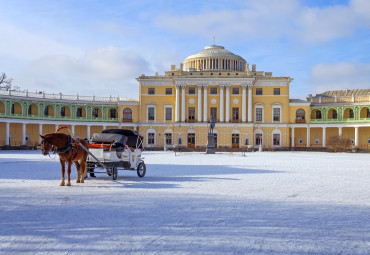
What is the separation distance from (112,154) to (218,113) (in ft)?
163

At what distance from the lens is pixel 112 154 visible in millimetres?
13953

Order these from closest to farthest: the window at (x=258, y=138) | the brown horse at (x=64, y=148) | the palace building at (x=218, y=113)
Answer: the brown horse at (x=64, y=148)
the palace building at (x=218, y=113)
the window at (x=258, y=138)

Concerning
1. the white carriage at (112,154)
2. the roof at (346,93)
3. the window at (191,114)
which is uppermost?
the roof at (346,93)

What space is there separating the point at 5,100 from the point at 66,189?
5055cm

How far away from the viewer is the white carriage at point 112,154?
14.0 m

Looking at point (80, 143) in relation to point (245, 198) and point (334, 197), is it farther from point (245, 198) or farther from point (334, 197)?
point (334, 197)

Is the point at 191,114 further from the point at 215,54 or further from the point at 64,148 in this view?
the point at 64,148

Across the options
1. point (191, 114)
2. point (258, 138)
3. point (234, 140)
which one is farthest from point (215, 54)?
point (258, 138)

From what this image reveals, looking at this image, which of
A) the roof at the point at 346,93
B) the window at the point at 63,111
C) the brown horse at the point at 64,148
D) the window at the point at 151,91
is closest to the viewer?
the brown horse at the point at 64,148

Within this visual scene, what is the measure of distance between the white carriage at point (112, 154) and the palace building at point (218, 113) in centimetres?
4541

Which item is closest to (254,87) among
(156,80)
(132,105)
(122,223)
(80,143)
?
(156,80)

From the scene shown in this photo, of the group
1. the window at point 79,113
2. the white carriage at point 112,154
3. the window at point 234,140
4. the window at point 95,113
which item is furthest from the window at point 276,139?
the white carriage at point 112,154

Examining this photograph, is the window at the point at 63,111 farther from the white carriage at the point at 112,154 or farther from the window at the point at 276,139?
the white carriage at the point at 112,154

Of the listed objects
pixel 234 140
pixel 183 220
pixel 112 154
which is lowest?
pixel 183 220
